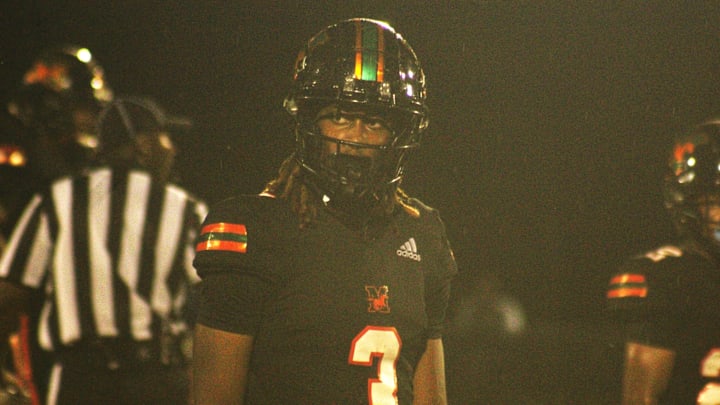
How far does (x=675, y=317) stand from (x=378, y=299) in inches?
55.2

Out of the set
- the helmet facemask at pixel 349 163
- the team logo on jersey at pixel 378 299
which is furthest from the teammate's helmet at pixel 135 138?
the team logo on jersey at pixel 378 299

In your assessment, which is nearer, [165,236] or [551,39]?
[165,236]

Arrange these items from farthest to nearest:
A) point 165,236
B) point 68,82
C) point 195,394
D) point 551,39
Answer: point 551,39
point 68,82
point 165,236
point 195,394

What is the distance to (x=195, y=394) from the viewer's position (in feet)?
6.02

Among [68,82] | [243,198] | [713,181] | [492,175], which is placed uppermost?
[492,175]

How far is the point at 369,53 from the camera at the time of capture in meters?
2.25

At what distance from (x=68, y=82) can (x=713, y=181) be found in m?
3.11

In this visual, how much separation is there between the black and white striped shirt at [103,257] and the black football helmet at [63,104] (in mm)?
722

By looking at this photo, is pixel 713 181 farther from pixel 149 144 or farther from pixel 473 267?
pixel 473 267

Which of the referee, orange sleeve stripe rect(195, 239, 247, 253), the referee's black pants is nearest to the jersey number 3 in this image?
orange sleeve stripe rect(195, 239, 247, 253)

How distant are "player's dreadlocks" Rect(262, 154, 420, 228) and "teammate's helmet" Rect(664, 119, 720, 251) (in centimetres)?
148

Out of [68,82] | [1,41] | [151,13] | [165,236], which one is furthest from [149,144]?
[1,41]

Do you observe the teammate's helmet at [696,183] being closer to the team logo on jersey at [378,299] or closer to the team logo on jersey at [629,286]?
the team logo on jersey at [629,286]

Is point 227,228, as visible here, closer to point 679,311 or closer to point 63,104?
point 679,311
